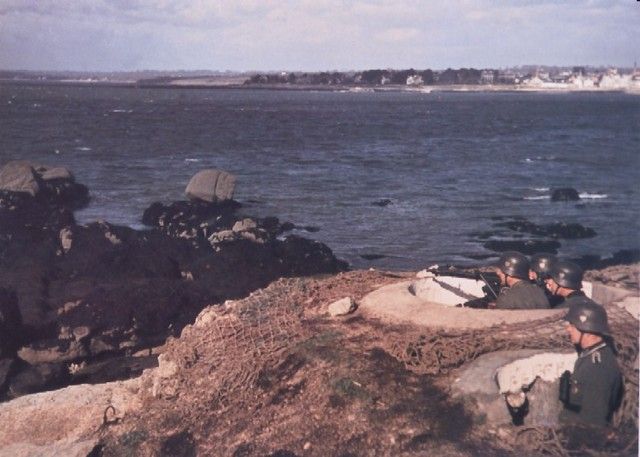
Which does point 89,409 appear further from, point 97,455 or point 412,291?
point 412,291

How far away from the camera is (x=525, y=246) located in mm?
28375

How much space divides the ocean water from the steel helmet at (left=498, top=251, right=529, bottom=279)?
15.8 m

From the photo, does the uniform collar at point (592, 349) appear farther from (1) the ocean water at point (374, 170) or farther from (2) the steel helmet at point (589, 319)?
(1) the ocean water at point (374, 170)

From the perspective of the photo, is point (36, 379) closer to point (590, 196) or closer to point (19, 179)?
point (19, 179)

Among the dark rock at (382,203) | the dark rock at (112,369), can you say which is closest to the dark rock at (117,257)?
the dark rock at (112,369)

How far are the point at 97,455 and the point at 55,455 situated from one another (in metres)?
0.47

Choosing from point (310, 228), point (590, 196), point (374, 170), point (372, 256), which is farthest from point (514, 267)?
point (374, 170)

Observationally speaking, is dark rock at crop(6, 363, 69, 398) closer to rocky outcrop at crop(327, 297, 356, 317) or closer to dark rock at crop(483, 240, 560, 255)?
rocky outcrop at crop(327, 297, 356, 317)

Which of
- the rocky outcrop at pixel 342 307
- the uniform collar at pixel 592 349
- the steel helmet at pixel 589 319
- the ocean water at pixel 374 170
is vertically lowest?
the ocean water at pixel 374 170

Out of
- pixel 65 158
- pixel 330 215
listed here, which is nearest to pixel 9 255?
pixel 330 215

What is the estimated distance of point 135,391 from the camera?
945 cm

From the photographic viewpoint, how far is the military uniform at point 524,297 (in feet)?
29.5

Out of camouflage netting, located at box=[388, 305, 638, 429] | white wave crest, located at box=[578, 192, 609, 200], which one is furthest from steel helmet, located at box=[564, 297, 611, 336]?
white wave crest, located at box=[578, 192, 609, 200]

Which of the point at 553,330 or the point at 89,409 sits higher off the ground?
the point at 553,330
